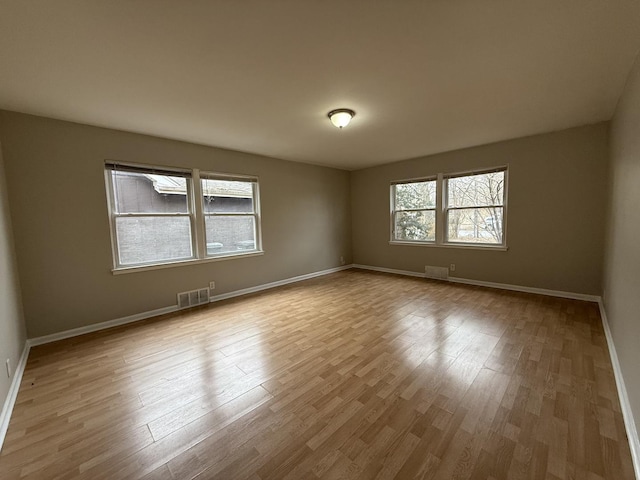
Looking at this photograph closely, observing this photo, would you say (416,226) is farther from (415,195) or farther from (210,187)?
(210,187)

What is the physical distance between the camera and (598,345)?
2.43 metres

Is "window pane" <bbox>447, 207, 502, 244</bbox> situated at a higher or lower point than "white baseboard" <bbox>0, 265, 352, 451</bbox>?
higher

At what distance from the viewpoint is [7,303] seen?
2156 mm

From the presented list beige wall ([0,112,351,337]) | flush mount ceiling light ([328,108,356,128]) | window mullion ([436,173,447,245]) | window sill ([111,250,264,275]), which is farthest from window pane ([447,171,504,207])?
beige wall ([0,112,351,337])

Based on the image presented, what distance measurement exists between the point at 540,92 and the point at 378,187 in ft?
11.4

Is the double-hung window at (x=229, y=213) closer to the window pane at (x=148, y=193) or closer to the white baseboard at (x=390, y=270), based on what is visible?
the window pane at (x=148, y=193)

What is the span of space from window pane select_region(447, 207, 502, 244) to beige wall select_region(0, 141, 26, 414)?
5.74m

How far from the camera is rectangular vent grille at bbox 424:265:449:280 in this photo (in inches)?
196

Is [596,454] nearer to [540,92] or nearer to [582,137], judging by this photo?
[540,92]

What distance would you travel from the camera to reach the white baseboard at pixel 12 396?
161 cm

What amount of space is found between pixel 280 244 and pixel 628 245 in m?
4.39

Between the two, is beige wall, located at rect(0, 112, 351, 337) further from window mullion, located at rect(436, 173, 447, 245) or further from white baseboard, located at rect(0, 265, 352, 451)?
window mullion, located at rect(436, 173, 447, 245)

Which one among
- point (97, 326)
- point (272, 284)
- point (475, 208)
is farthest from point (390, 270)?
point (97, 326)

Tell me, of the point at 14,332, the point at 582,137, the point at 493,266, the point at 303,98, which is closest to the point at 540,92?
the point at 582,137
